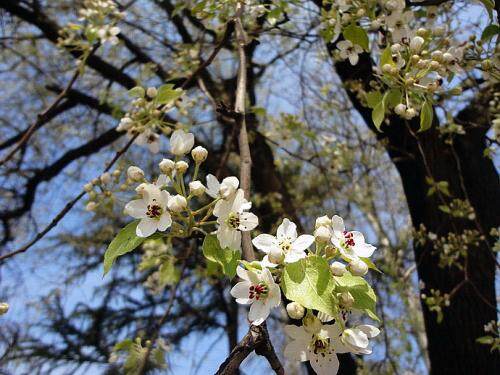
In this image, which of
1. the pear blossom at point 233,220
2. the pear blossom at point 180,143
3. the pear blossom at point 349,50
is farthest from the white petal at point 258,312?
the pear blossom at point 349,50

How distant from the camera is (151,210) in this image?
85cm

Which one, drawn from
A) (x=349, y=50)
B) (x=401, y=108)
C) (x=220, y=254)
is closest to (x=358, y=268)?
(x=220, y=254)

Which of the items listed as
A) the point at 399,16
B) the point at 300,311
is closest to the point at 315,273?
the point at 300,311

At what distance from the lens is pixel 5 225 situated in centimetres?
439

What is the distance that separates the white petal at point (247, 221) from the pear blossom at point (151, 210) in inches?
5.2

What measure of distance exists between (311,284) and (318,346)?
0.16 m

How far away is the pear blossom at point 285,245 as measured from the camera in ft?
2.48

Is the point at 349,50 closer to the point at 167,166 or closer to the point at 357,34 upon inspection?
the point at 357,34

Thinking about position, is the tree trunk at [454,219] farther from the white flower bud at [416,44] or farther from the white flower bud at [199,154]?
the white flower bud at [199,154]

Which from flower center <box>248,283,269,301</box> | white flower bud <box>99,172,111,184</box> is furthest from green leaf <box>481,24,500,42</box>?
white flower bud <box>99,172,111,184</box>

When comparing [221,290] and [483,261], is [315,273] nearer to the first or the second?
[483,261]

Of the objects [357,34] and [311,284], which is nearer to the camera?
[311,284]

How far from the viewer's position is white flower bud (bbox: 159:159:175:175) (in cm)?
89

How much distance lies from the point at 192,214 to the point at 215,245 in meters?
0.07
